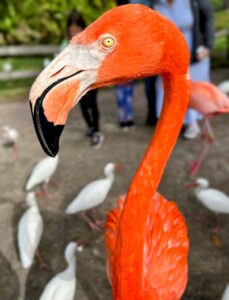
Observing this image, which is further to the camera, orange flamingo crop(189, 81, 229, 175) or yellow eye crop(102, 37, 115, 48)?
orange flamingo crop(189, 81, 229, 175)

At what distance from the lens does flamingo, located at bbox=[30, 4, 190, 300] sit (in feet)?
5.06

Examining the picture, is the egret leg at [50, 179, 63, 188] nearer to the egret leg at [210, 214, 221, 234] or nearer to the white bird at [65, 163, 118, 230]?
the white bird at [65, 163, 118, 230]

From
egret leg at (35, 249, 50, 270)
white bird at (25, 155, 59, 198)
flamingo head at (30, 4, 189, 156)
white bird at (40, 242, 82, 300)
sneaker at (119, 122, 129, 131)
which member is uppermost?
flamingo head at (30, 4, 189, 156)

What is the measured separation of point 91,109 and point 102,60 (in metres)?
3.44

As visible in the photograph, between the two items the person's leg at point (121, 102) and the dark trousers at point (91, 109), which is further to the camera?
the person's leg at point (121, 102)

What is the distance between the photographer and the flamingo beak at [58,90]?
151cm

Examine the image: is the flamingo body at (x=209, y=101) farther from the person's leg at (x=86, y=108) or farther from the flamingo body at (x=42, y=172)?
the flamingo body at (x=42, y=172)

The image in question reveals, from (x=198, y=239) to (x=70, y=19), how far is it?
105 inches

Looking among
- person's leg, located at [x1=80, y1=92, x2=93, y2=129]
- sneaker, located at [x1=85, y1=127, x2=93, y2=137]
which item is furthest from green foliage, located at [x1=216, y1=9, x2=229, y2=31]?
person's leg, located at [x1=80, y1=92, x2=93, y2=129]

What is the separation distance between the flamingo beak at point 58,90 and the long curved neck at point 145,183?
40 centimetres

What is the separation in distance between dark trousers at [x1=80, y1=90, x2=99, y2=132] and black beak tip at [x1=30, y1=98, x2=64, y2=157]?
3.31 m

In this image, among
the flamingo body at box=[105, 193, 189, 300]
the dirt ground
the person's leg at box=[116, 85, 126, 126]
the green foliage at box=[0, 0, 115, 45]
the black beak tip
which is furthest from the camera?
the green foliage at box=[0, 0, 115, 45]

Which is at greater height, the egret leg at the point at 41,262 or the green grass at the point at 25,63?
the egret leg at the point at 41,262

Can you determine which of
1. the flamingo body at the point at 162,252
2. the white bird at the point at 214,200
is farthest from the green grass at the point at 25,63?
the flamingo body at the point at 162,252
